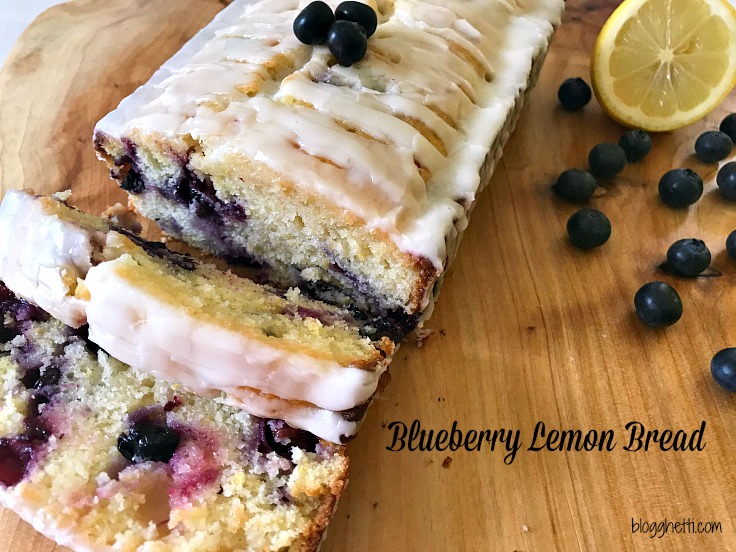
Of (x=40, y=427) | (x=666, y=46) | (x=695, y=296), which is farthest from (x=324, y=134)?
(x=666, y=46)

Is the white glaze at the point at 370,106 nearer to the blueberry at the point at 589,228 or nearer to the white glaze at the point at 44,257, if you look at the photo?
the white glaze at the point at 44,257

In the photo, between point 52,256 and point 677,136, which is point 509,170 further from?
point 52,256

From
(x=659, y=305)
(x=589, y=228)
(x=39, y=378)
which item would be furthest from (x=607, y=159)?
(x=39, y=378)

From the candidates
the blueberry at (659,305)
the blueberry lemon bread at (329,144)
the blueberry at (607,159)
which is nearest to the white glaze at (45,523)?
the blueberry lemon bread at (329,144)

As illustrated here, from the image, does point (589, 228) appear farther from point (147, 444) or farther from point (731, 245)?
point (147, 444)

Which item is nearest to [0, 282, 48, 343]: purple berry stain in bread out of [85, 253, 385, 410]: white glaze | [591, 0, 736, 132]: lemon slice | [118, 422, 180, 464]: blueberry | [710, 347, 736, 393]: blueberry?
[85, 253, 385, 410]: white glaze

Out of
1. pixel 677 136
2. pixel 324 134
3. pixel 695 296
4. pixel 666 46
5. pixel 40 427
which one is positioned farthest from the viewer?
pixel 677 136

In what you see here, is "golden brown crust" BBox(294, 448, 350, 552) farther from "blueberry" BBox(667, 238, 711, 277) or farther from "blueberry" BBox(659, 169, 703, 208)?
"blueberry" BBox(659, 169, 703, 208)
